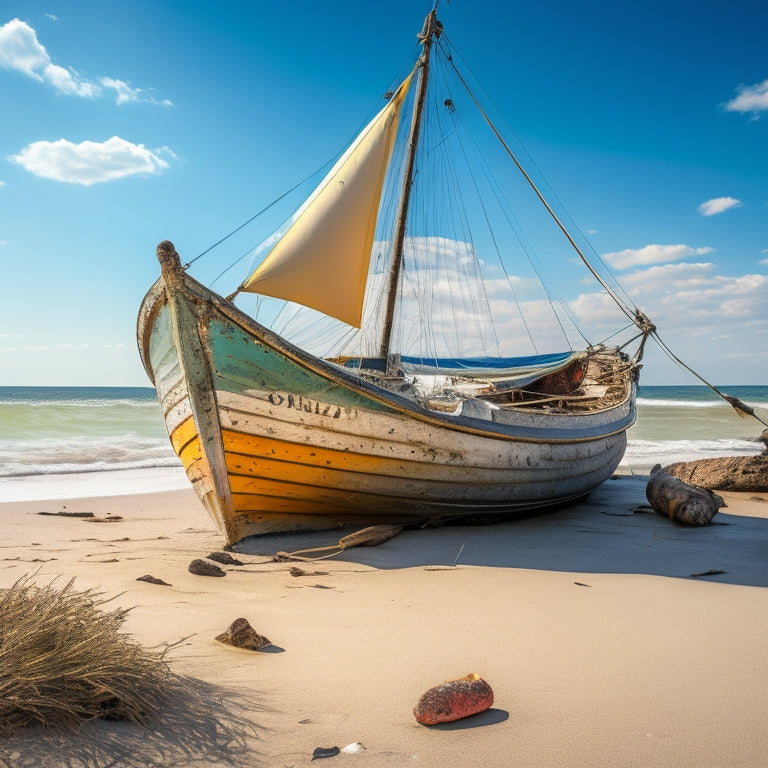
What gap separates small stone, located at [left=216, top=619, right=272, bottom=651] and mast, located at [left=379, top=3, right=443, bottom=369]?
219 inches

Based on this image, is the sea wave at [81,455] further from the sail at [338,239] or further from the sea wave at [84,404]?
the sea wave at [84,404]

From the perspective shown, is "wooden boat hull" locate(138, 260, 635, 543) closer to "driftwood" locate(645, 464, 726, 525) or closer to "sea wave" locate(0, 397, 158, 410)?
"driftwood" locate(645, 464, 726, 525)

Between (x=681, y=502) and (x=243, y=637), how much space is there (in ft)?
17.4

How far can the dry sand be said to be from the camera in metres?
1.93

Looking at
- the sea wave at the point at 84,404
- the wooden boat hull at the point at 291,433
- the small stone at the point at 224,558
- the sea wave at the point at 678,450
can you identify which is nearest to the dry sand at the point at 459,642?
the small stone at the point at 224,558

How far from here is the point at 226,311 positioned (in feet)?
15.4

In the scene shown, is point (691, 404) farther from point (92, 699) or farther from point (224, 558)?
point (92, 699)

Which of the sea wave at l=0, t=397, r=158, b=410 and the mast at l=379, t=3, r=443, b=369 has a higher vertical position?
the mast at l=379, t=3, r=443, b=369

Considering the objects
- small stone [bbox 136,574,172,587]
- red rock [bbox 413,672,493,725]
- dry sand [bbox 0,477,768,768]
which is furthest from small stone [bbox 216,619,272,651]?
small stone [bbox 136,574,172,587]

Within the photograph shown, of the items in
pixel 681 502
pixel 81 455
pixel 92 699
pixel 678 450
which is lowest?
pixel 81 455

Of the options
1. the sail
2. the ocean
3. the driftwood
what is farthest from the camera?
the ocean

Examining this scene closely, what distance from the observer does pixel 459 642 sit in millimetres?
2893

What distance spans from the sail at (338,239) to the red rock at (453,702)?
5.59m

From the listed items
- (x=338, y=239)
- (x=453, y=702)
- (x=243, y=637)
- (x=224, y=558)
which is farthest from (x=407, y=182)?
(x=453, y=702)
